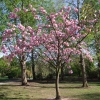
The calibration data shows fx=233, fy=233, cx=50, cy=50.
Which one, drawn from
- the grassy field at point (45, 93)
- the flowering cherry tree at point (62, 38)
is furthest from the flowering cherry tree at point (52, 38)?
the grassy field at point (45, 93)

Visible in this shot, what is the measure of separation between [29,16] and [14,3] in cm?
285

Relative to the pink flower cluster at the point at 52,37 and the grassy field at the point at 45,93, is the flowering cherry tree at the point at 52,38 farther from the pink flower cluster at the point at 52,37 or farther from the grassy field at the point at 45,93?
the grassy field at the point at 45,93

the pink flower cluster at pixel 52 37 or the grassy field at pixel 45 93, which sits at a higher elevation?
the pink flower cluster at pixel 52 37

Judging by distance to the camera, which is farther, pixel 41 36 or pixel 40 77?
pixel 40 77

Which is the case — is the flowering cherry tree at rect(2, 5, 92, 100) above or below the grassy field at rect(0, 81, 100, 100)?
above

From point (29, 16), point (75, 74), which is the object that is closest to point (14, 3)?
point (29, 16)

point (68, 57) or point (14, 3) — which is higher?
point (14, 3)

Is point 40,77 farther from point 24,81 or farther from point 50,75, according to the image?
point 24,81

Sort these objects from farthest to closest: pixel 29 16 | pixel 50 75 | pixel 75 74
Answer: pixel 75 74, pixel 50 75, pixel 29 16

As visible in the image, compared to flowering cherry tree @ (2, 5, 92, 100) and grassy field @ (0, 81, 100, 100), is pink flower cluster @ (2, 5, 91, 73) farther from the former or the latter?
grassy field @ (0, 81, 100, 100)

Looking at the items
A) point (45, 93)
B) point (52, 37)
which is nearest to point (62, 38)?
point (52, 37)

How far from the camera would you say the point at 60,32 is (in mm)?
14188

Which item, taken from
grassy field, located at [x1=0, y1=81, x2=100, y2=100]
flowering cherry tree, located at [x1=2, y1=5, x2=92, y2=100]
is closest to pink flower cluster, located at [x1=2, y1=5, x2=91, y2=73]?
flowering cherry tree, located at [x1=2, y1=5, x2=92, y2=100]

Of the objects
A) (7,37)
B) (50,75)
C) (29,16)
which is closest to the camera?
(7,37)
